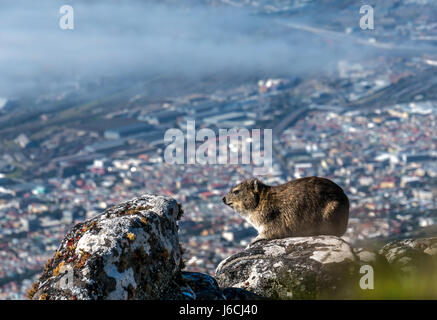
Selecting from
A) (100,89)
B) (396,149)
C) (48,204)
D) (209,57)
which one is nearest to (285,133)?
(396,149)

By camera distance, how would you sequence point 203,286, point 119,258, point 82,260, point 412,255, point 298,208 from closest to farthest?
point 82,260, point 119,258, point 203,286, point 412,255, point 298,208

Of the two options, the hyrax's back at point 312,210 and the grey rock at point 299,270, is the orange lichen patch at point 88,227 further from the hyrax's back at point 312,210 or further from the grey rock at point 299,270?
the hyrax's back at point 312,210

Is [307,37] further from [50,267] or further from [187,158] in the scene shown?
[50,267]

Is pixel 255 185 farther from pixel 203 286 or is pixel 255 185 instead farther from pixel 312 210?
pixel 203 286

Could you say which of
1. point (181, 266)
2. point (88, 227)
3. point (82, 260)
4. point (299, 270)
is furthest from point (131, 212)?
point (299, 270)

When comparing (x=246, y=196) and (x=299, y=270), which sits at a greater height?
(x=246, y=196)

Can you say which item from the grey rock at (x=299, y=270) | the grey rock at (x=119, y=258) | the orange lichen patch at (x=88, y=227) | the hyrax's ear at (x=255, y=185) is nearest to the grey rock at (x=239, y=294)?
the grey rock at (x=299, y=270)
